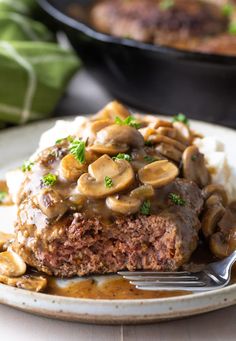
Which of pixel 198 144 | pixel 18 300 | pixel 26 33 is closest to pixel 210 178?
pixel 198 144

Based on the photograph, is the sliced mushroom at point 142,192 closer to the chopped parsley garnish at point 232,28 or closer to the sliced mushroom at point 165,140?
the sliced mushroom at point 165,140

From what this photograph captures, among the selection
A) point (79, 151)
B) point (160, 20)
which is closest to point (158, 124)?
point (79, 151)

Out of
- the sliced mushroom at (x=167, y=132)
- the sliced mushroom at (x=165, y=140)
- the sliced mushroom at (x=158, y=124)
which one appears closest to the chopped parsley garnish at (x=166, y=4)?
the sliced mushroom at (x=158, y=124)

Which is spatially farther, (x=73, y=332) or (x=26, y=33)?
(x=26, y=33)

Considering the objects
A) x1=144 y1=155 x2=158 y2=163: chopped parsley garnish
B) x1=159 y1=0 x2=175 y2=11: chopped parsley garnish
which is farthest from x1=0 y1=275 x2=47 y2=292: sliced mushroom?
x1=159 y1=0 x2=175 y2=11: chopped parsley garnish

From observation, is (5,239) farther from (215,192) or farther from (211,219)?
(215,192)

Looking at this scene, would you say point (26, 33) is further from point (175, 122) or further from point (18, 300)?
point (18, 300)

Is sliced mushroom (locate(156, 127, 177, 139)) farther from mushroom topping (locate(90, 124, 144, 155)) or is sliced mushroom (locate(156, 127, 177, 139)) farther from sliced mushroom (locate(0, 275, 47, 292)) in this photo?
sliced mushroom (locate(0, 275, 47, 292))
